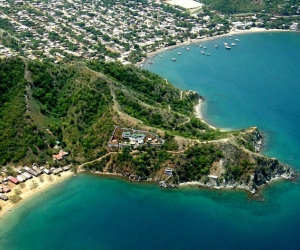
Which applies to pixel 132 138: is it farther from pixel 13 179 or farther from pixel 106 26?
pixel 106 26

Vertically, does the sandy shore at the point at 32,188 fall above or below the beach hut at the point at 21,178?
below

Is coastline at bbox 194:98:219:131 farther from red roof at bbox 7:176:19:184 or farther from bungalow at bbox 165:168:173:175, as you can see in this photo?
red roof at bbox 7:176:19:184

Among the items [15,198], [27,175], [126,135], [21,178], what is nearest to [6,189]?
[15,198]

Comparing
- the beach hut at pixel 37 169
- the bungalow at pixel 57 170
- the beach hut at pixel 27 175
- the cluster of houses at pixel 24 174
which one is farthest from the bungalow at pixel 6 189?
the bungalow at pixel 57 170

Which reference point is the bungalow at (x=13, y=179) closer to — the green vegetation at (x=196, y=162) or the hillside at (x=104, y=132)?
the hillside at (x=104, y=132)

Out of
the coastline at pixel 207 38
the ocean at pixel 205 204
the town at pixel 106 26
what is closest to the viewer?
the ocean at pixel 205 204

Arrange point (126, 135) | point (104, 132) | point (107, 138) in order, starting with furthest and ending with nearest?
point (104, 132), point (107, 138), point (126, 135)
